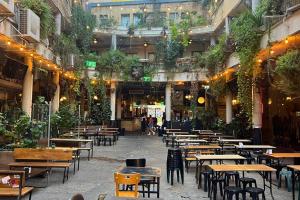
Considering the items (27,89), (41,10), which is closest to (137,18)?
(27,89)

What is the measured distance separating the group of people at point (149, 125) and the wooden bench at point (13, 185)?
23201 millimetres

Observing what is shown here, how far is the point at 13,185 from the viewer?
6949 millimetres

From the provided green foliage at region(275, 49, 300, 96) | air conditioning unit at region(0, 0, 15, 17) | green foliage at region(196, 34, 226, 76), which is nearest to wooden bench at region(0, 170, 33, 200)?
air conditioning unit at region(0, 0, 15, 17)

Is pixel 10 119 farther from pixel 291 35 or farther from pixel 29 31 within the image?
pixel 291 35

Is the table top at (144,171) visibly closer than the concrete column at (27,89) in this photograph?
Yes

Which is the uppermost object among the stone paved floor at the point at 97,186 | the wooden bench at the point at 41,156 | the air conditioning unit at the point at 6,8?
the air conditioning unit at the point at 6,8

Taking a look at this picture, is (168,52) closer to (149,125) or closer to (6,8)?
(149,125)

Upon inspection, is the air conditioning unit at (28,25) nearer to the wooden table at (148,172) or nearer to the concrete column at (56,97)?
the concrete column at (56,97)

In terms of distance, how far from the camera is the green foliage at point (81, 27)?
78.8ft

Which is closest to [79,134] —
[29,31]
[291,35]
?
[29,31]

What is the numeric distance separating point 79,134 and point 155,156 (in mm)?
5322

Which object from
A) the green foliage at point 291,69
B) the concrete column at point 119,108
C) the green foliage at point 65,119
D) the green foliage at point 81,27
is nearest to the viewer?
the green foliage at point 291,69

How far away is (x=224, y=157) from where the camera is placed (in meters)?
9.23

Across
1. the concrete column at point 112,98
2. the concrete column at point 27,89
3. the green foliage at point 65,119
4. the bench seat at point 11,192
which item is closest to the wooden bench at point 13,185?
the bench seat at point 11,192
